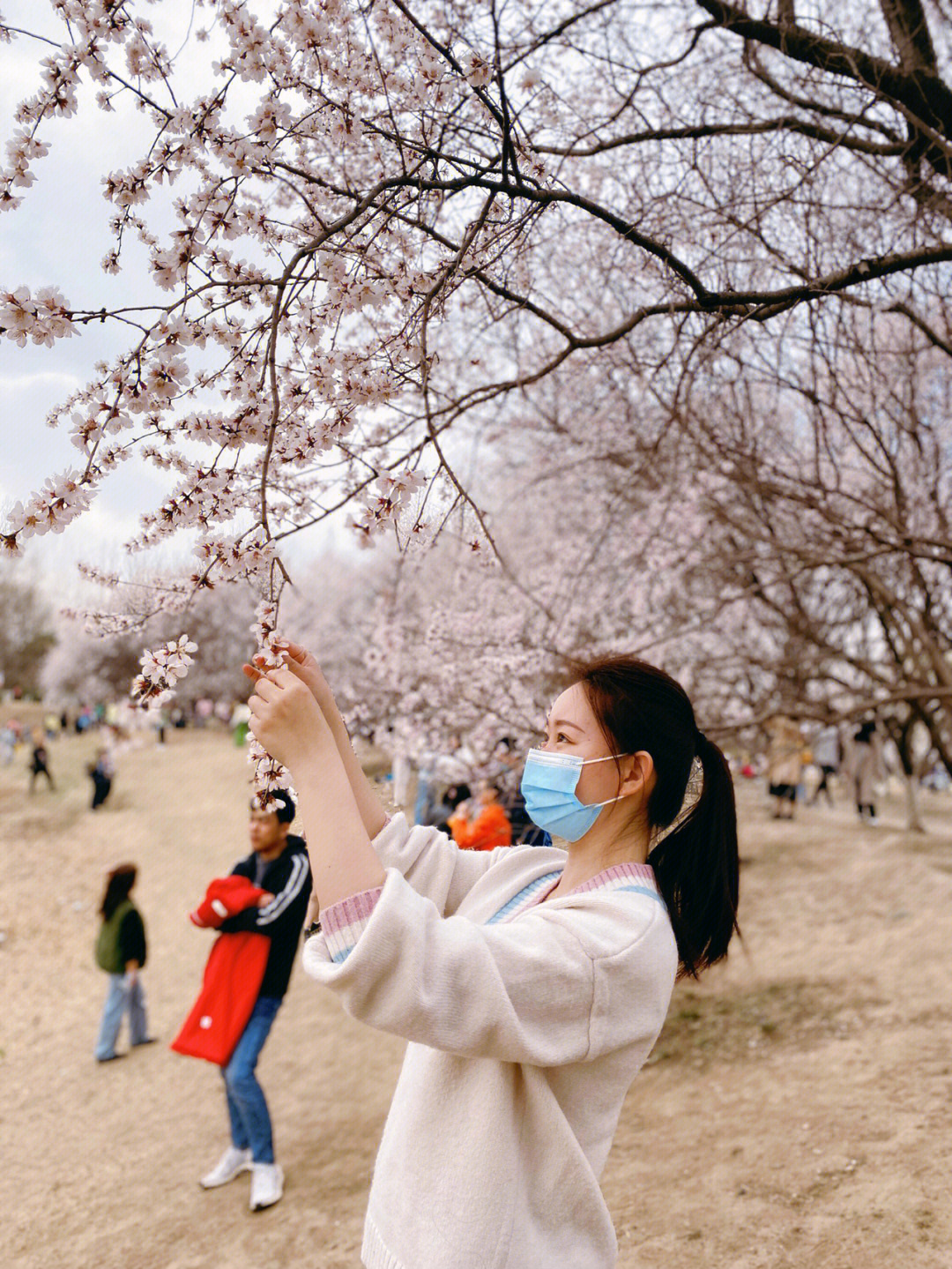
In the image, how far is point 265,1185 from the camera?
13.9 feet

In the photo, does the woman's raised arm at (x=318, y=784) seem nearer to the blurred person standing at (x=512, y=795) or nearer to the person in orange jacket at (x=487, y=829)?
the person in orange jacket at (x=487, y=829)

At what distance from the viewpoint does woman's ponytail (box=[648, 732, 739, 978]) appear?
162 centimetres

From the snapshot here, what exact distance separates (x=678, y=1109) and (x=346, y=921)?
4268 mm

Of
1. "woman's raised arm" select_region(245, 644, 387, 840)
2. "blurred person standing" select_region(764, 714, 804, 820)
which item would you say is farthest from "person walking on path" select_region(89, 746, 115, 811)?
"woman's raised arm" select_region(245, 644, 387, 840)

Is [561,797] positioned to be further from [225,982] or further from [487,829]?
[487,829]

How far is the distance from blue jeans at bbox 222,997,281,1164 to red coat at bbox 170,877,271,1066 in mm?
42

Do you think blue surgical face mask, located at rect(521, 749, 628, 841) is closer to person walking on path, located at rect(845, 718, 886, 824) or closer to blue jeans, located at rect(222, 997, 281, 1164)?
blue jeans, located at rect(222, 997, 281, 1164)

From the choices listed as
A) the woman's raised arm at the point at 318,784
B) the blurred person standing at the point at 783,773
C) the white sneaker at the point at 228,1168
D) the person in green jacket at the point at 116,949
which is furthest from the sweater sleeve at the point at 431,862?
the blurred person standing at the point at 783,773

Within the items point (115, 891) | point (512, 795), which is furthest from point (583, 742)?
point (115, 891)

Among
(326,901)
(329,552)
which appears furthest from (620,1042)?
(329,552)

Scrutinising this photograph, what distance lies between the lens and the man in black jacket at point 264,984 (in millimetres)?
4195

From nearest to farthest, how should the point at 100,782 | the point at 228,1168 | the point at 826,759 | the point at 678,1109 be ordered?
the point at 228,1168, the point at 678,1109, the point at 826,759, the point at 100,782

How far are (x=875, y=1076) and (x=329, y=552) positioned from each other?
25272mm

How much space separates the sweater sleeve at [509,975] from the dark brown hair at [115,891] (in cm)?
574
